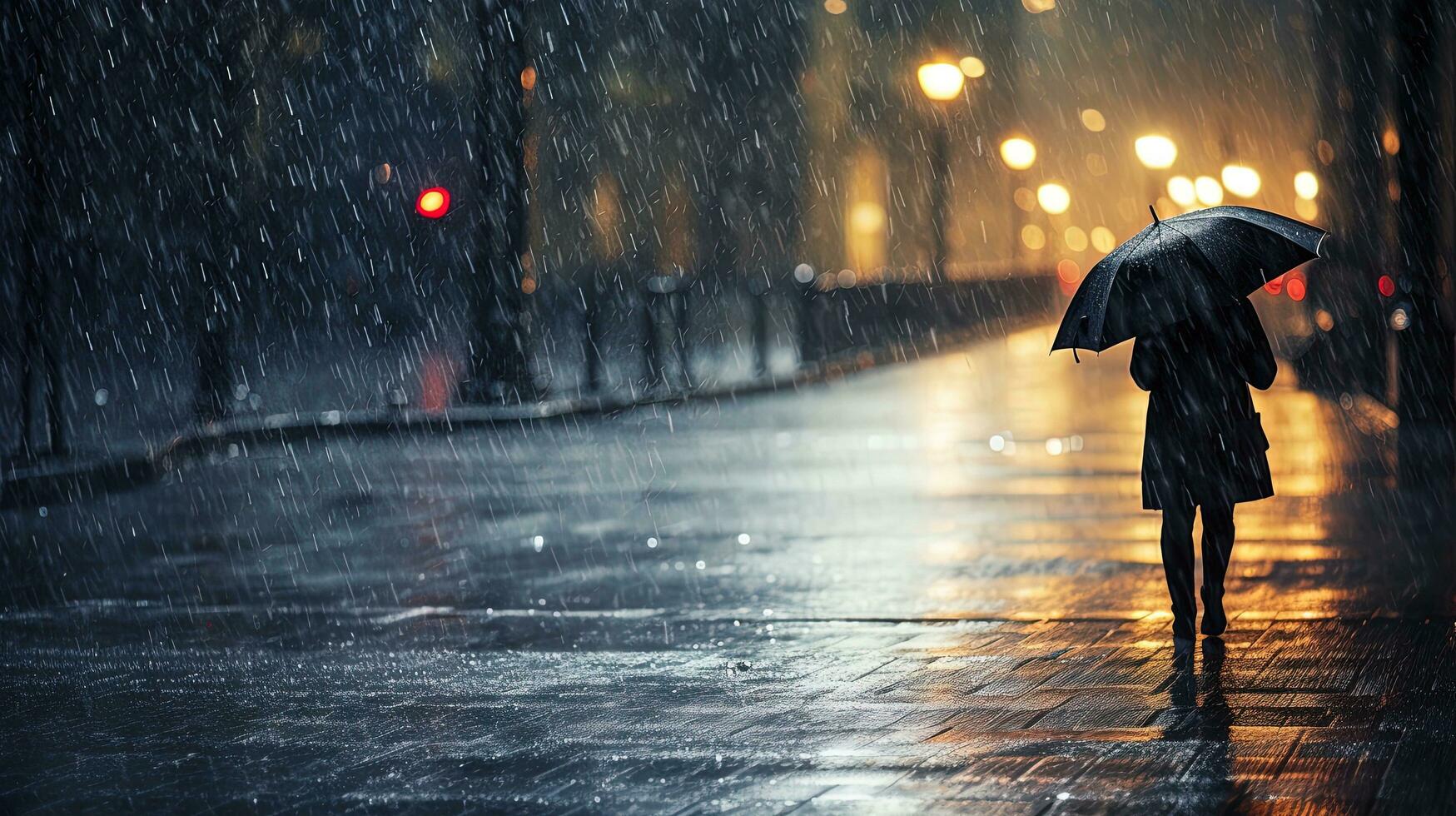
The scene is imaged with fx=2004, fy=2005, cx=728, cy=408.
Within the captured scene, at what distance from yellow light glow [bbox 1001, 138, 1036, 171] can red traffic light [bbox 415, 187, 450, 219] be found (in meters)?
12.8

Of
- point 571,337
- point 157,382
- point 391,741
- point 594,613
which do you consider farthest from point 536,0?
point 391,741

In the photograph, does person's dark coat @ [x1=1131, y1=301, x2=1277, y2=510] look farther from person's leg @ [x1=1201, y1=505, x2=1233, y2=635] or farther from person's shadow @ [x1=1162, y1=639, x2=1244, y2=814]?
person's shadow @ [x1=1162, y1=639, x2=1244, y2=814]

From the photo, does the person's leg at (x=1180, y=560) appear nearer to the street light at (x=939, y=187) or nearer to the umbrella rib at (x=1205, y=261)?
the umbrella rib at (x=1205, y=261)

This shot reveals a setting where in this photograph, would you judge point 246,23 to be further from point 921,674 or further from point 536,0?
point 536,0

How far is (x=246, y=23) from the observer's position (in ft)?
66.8

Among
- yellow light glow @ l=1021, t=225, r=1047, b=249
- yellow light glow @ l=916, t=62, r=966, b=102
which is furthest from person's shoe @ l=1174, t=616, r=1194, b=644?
yellow light glow @ l=1021, t=225, r=1047, b=249

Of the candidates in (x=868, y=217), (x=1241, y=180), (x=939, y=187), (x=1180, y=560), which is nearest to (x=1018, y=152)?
(x=1241, y=180)

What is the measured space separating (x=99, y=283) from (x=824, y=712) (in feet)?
69.4

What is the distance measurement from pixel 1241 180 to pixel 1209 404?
24581mm

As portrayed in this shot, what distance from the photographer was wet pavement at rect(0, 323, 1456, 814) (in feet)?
17.8

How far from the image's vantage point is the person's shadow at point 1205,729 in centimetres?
507

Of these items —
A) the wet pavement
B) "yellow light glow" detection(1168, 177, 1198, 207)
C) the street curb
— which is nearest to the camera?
the wet pavement

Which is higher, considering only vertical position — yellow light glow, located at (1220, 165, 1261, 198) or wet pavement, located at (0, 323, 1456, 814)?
yellow light glow, located at (1220, 165, 1261, 198)

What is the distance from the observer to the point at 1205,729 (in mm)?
5875
